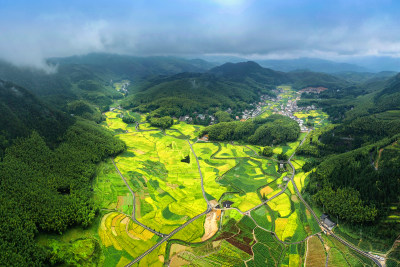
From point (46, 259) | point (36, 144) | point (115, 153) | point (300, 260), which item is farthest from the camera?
point (115, 153)

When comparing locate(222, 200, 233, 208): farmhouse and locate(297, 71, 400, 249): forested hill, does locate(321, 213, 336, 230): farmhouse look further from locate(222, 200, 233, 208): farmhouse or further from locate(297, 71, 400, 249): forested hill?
locate(222, 200, 233, 208): farmhouse

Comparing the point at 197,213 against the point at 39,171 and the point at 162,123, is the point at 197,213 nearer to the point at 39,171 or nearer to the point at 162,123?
the point at 39,171

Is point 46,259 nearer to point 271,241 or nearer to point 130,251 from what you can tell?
point 130,251

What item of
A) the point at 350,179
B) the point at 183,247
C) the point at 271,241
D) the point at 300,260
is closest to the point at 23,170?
the point at 183,247

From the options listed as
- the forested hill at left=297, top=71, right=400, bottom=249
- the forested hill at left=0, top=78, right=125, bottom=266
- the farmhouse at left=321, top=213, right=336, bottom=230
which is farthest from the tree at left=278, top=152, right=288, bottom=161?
the forested hill at left=0, top=78, right=125, bottom=266

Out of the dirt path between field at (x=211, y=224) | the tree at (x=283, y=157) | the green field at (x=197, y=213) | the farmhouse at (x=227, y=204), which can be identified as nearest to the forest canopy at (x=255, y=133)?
the green field at (x=197, y=213)

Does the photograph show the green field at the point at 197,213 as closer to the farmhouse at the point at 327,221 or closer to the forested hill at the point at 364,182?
the farmhouse at the point at 327,221

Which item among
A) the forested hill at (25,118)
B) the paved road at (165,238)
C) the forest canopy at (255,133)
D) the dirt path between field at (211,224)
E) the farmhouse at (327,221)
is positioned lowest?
the paved road at (165,238)
